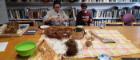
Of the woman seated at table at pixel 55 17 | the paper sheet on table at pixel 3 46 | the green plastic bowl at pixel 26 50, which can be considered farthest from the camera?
the woman seated at table at pixel 55 17

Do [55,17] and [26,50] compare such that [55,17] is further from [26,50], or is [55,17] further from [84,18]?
[26,50]

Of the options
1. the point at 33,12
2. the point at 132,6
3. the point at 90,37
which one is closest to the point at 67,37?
the point at 90,37

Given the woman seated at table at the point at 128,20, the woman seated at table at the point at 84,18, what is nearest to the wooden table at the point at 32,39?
the woman seated at table at the point at 128,20

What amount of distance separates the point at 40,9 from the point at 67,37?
7.13 feet

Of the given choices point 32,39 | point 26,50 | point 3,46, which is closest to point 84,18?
point 32,39

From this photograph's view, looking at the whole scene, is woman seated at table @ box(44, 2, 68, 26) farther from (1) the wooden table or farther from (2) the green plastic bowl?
(2) the green plastic bowl

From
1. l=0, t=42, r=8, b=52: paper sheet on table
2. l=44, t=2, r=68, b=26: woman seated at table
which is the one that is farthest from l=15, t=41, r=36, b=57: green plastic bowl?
l=44, t=2, r=68, b=26: woman seated at table

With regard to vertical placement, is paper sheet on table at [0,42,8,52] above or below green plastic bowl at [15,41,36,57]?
below

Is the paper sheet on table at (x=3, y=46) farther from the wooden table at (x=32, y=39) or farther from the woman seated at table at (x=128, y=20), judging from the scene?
the woman seated at table at (x=128, y=20)

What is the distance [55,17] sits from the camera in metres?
3.18

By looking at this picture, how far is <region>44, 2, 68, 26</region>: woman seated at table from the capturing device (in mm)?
2973

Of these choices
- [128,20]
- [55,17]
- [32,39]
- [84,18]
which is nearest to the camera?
[32,39]

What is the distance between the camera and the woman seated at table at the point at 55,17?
2973 millimetres

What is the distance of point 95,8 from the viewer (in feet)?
14.3
